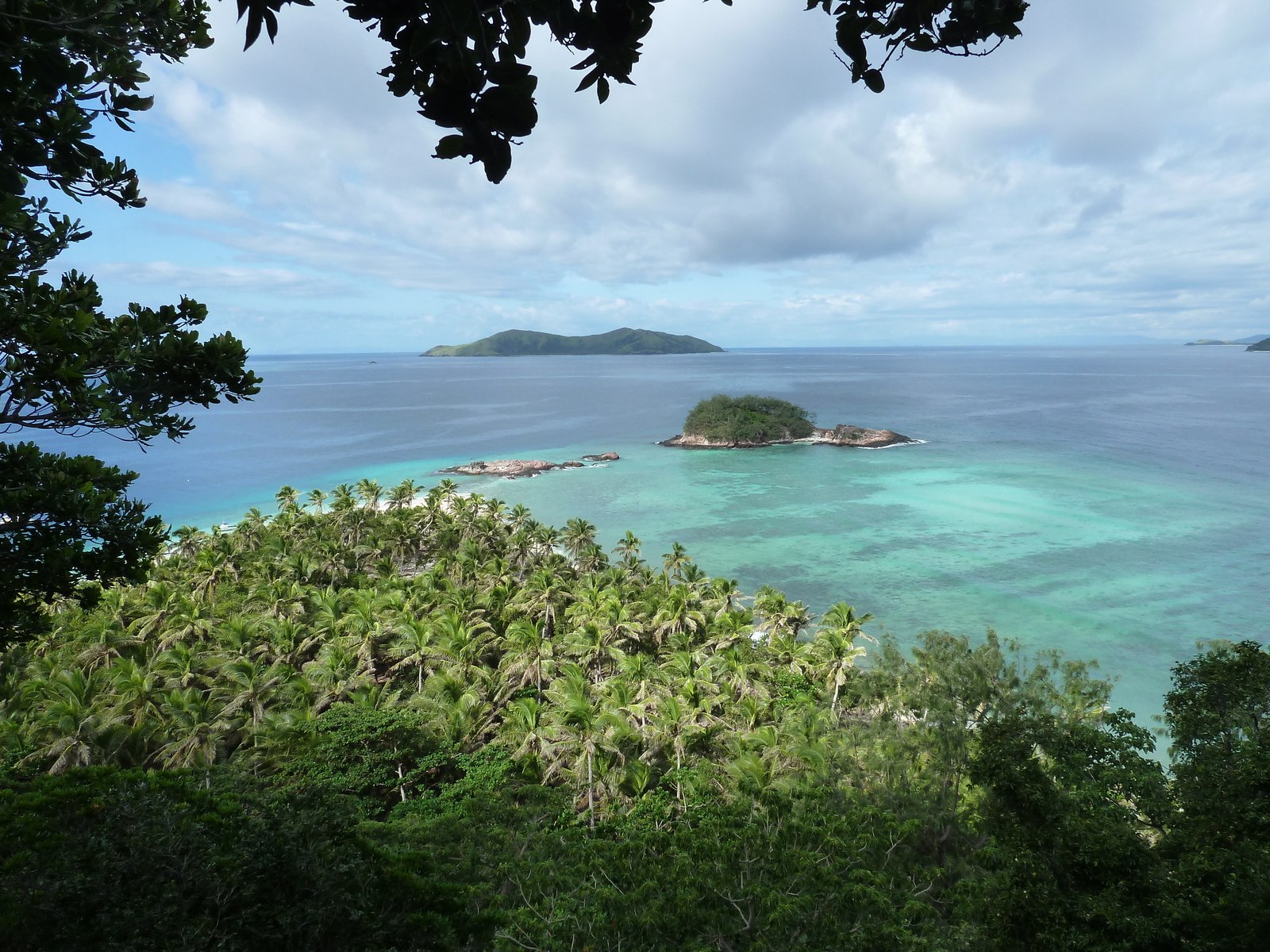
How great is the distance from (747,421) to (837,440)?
12093 millimetres

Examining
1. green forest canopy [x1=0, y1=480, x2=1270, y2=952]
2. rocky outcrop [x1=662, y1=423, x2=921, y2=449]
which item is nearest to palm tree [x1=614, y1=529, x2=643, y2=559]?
green forest canopy [x1=0, y1=480, x2=1270, y2=952]

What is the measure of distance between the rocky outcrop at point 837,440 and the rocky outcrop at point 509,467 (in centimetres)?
1756

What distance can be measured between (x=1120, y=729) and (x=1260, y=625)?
30.9 m

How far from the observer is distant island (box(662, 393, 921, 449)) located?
83.5m

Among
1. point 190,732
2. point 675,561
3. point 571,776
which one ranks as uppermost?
point 675,561

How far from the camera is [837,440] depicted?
85.0 meters

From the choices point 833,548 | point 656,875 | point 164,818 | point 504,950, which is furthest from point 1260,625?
point 164,818

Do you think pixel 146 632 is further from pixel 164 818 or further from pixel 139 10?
pixel 139 10

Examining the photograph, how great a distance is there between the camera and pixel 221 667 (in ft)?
73.5

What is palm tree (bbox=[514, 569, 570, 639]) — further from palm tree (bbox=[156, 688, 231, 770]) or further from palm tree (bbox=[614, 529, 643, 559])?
palm tree (bbox=[156, 688, 231, 770])

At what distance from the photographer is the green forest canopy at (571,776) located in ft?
27.6

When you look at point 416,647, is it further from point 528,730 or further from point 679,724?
point 679,724

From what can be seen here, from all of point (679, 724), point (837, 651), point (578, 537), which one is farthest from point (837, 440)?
point (679, 724)

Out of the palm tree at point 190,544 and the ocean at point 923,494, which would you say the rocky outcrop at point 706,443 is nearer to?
the ocean at point 923,494
